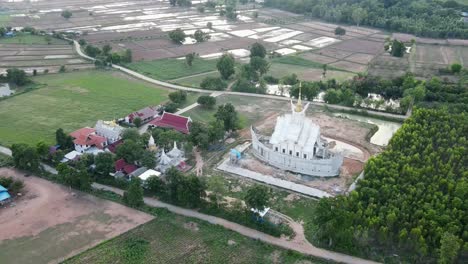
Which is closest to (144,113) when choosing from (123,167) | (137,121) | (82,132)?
(137,121)

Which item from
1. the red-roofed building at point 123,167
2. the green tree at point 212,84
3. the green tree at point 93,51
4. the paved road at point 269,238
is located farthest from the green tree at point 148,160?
the green tree at point 93,51

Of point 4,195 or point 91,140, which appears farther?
point 91,140

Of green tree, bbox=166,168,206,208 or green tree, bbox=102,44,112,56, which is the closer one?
green tree, bbox=166,168,206,208

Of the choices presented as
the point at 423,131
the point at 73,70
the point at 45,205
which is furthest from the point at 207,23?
the point at 45,205

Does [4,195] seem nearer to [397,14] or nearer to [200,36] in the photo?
[200,36]

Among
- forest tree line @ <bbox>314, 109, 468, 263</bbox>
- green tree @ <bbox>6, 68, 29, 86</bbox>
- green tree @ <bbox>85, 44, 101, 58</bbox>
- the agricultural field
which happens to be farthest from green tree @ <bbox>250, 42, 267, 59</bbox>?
forest tree line @ <bbox>314, 109, 468, 263</bbox>

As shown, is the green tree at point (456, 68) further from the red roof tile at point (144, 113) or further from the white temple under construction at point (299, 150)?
the red roof tile at point (144, 113)

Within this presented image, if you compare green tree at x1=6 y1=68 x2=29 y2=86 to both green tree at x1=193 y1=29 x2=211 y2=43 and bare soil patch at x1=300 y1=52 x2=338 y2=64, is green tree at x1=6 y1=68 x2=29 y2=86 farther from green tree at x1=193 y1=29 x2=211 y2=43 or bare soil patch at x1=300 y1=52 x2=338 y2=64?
bare soil patch at x1=300 y1=52 x2=338 y2=64
